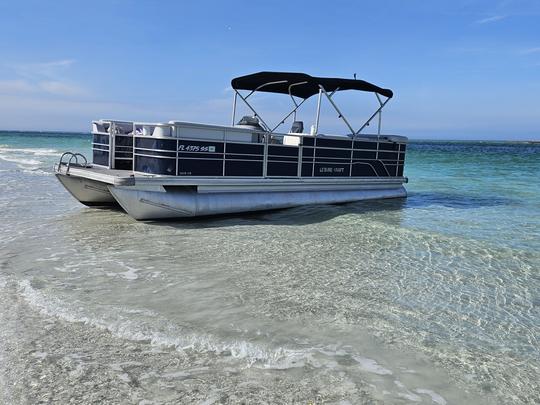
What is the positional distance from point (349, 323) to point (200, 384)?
1692mm

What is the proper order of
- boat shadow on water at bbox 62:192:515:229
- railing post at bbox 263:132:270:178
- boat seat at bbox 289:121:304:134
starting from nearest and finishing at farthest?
boat shadow on water at bbox 62:192:515:229 < railing post at bbox 263:132:270:178 < boat seat at bbox 289:121:304:134

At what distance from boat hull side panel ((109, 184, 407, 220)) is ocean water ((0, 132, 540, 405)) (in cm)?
39

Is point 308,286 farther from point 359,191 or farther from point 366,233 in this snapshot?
point 359,191

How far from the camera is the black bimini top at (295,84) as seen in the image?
1131cm

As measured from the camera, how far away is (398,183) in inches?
547

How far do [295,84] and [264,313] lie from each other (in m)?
8.09

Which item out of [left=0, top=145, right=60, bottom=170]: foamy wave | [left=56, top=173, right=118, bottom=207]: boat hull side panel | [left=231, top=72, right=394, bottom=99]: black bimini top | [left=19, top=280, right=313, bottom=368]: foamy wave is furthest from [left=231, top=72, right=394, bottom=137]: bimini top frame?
[left=0, top=145, right=60, bottom=170]: foamy wave

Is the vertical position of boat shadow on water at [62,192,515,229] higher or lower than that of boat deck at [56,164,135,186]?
lower

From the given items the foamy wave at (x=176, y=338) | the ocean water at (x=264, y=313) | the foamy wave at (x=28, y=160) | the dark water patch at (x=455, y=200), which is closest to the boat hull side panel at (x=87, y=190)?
the ocean water at (x=264, y=313)

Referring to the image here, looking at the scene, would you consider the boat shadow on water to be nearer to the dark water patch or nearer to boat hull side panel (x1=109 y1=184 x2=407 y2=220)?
the dark water patch

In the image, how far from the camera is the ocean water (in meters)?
3.39

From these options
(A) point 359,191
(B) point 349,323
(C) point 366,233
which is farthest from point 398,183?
(B) point 349,323

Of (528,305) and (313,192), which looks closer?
(528,305)

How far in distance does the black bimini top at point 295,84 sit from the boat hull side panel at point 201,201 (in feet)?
8.37
